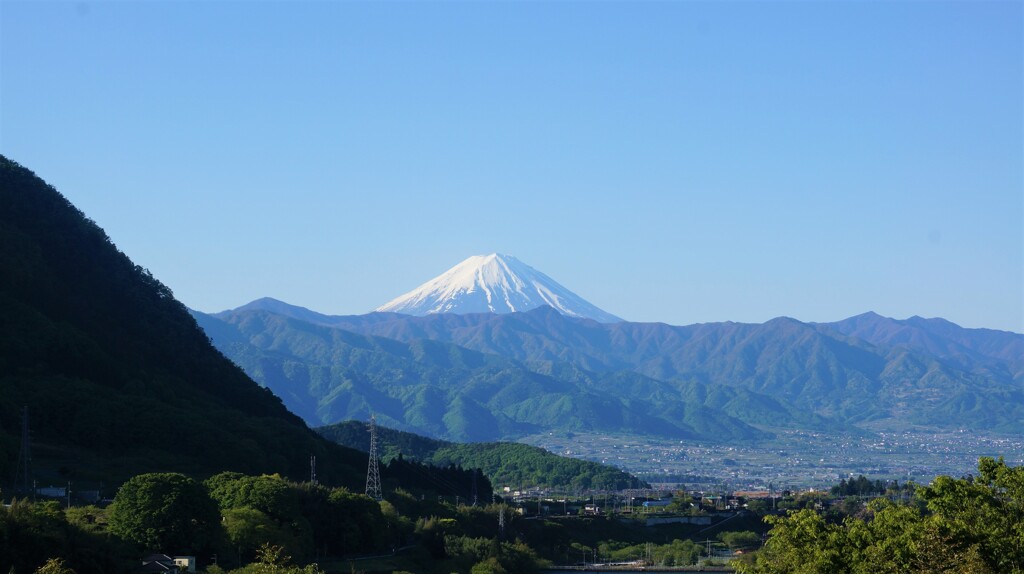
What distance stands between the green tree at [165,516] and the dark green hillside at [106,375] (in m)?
17.4

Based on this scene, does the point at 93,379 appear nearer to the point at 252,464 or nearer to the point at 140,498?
the point at 252,464

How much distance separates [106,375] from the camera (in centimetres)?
11644

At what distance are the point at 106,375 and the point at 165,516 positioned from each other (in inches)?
1968

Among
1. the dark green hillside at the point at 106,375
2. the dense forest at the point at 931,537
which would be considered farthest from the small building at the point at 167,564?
the dense forest at the point at 931,537

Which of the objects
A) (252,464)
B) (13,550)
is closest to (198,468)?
(252,464)

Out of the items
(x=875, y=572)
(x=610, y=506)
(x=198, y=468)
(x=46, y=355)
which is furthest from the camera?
(x=610, y=506)

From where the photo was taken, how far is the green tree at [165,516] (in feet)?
223

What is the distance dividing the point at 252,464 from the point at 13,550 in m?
46.8

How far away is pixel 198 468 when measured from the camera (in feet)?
318

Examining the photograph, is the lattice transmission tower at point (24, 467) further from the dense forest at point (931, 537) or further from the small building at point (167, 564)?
the dense forest at point (931, 537)

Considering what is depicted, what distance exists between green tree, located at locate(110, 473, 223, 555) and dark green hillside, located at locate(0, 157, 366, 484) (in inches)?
683

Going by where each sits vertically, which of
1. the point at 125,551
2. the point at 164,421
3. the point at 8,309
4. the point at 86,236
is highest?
the point at 86,236

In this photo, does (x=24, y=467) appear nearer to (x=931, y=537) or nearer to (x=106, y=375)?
(x=106, y=375)

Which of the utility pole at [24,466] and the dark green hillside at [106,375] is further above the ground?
the dark green hillside at [106,375]
